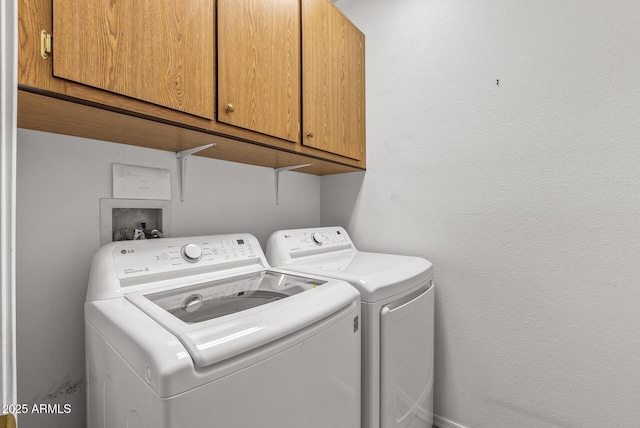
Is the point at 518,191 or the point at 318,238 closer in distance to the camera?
the point at 518,191

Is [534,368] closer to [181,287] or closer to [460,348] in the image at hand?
[460,348]

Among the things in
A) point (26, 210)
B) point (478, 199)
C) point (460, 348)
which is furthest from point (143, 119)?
point (460, 348)

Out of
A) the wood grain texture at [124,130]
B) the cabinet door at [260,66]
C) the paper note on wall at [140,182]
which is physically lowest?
the paper note on wall at [140,182]

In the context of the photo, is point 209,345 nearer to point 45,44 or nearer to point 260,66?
point 45,44

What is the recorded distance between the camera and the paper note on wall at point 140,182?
1.13 meters

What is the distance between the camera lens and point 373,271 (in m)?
1.18

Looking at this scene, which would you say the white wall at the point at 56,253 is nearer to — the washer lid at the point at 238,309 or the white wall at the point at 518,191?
the washer lid at the point at 238,309

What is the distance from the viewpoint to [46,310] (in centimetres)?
98

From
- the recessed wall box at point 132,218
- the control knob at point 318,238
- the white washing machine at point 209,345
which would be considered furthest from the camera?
the control knob at point 318,238

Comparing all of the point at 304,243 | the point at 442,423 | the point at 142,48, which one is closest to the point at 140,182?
the point at 142,48

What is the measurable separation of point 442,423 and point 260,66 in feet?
6.31

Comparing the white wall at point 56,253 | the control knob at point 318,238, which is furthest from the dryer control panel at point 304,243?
the white wall at point 56,253

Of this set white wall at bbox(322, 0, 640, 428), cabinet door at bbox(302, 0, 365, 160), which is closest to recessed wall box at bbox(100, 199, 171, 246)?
cabinet door at bbox(302, 0, 365, 160)

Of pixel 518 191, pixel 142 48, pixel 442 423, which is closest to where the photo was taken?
pixel 142 48
